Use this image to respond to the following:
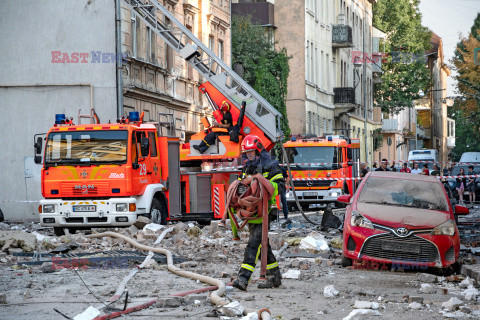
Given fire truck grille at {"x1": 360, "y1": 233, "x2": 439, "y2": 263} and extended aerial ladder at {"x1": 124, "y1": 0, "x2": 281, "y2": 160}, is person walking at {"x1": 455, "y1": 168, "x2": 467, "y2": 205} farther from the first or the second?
fire truck grille at {"x1": 360, "y1": 233, "x2": 439, "y2": 263}

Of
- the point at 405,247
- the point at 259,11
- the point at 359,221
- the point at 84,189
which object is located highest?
the point at 259,11

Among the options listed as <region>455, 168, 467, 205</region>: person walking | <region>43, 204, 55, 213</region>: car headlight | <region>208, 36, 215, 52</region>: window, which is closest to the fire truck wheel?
<region>43, 204, 55, 213</region>: car headlight

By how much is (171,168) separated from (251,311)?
12.7m

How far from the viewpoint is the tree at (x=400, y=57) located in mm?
75125

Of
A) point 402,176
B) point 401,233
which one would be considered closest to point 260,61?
point 402,176

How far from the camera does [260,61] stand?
4494cm

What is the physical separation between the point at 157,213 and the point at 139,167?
1.39m

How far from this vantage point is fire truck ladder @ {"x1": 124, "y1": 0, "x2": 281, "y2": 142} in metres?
23.1

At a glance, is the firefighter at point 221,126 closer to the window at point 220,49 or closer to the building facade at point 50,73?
the building facade at point 50,73

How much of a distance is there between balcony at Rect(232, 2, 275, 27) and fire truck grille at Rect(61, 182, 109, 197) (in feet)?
101

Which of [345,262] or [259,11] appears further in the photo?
[259,11]

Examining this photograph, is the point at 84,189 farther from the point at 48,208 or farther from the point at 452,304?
the point at 452,304

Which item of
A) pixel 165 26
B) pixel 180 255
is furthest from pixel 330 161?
pixel 180 255

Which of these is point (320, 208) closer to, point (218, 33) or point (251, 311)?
point (218, 33)
